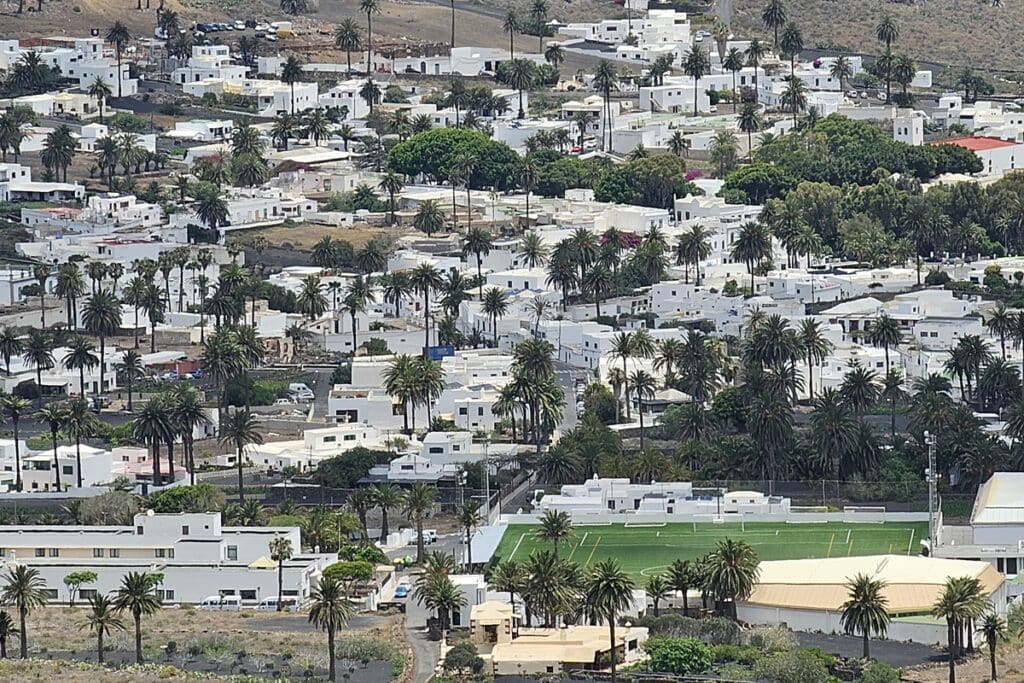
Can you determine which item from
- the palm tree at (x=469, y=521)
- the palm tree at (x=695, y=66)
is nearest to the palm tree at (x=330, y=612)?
the palm tree at (x=469, y=521)

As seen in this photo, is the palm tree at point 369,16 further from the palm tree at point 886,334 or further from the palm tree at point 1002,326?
the palm tree at point 1002,326

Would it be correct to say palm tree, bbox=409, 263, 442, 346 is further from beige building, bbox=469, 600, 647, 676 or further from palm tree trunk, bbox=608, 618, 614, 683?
palm tree trunk, bbox=608, 618, 614, 683

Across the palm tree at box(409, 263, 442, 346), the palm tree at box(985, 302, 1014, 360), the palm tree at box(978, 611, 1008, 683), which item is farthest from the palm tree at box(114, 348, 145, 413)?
the palm tree at box(978, 611, 1008, 683)

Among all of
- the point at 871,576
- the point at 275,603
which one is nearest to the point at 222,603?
the point at 275,603

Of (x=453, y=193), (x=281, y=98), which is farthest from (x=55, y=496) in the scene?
(x=281, y=98)

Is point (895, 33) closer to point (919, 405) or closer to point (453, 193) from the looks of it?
point (453, 193)

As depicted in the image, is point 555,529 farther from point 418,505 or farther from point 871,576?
point 871,576
